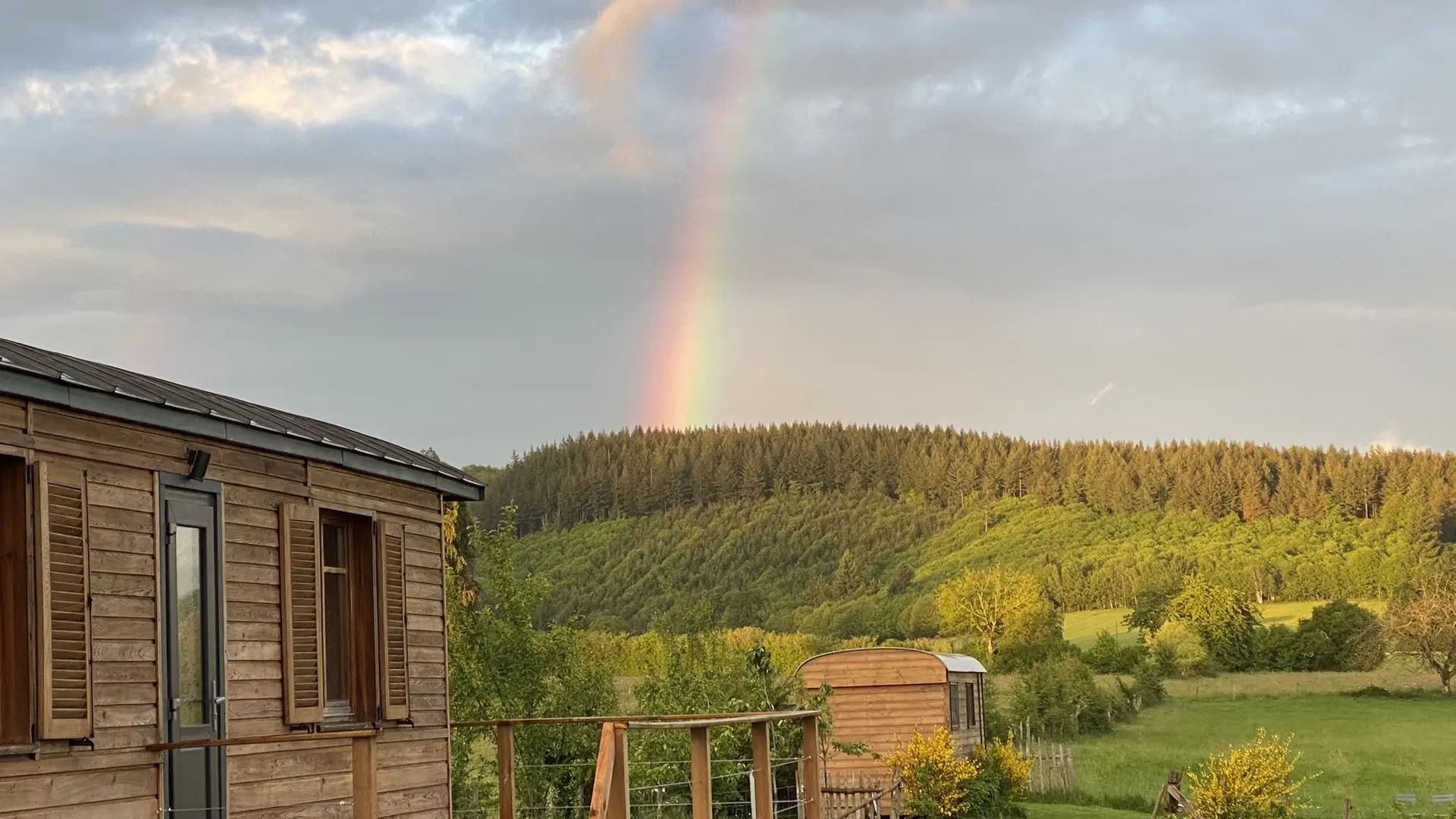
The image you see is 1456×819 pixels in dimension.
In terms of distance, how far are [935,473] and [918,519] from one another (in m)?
7.05

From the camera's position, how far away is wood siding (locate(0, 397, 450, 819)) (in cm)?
768

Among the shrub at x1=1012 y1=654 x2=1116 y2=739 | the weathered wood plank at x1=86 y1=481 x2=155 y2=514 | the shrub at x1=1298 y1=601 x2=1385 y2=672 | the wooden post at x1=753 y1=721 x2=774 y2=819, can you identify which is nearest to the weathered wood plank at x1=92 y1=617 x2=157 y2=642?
the weathered wood plank at x1=86 y1=481 x2=155 y2=514

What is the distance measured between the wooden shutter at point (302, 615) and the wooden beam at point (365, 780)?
6.88ft

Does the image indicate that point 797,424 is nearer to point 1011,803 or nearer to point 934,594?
point 934,594

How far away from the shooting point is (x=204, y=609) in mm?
8875

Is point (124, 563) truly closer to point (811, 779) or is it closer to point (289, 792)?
point (289, 792)

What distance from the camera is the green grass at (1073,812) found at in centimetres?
2847

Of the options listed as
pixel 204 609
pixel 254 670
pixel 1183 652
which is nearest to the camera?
pixel 204 609

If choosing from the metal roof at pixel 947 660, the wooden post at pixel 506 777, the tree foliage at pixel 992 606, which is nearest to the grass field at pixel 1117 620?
the tree foliage at pixel 992 606

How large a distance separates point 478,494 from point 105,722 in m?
4.97

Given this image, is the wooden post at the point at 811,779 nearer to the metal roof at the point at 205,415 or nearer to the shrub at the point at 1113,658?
the metal roof at the point at 205,415

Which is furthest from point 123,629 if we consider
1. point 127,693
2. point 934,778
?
point 934,778

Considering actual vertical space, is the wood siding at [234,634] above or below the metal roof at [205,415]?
below

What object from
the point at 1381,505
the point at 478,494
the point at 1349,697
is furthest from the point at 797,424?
the point at 478,494
